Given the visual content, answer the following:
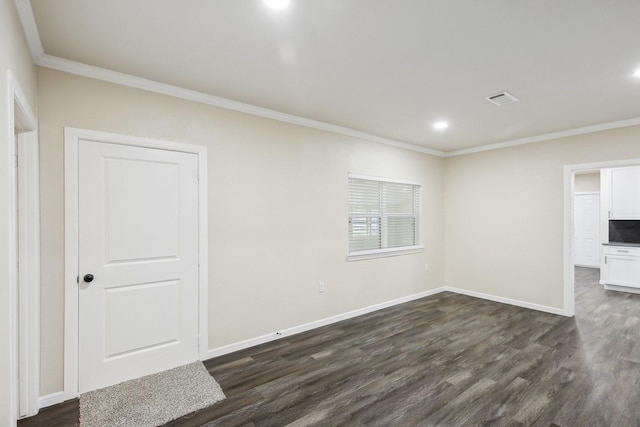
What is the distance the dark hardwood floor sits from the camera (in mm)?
2182

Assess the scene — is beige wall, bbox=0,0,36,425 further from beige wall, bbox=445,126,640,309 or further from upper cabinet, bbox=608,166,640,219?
upper cabinet, bbox=608,166,640,219

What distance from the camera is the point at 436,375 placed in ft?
8.97

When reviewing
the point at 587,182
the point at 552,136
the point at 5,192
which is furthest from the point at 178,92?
the point at 587,182

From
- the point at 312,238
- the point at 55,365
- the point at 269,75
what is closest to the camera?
the point at 55,365

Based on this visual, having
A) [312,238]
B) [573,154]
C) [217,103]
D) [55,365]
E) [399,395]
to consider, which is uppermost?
[217,103]

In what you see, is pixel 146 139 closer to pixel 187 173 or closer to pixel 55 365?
pixel 187 173

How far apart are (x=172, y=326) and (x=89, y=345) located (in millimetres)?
610

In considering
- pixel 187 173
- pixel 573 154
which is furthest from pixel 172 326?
pixel 573 154

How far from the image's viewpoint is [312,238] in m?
3.85

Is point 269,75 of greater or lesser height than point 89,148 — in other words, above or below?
above

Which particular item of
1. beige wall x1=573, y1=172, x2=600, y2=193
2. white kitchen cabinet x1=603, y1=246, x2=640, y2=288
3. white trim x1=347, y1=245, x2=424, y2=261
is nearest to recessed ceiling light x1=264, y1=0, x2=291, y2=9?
white trim x1=347, y1=245, x2=424, y2=261

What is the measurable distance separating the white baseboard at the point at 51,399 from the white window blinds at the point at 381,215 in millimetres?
3201

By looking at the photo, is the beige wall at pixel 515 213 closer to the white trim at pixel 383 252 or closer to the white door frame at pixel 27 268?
the white trim at pixel 383 252

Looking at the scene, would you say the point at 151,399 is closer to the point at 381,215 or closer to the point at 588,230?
the point at 381,215
